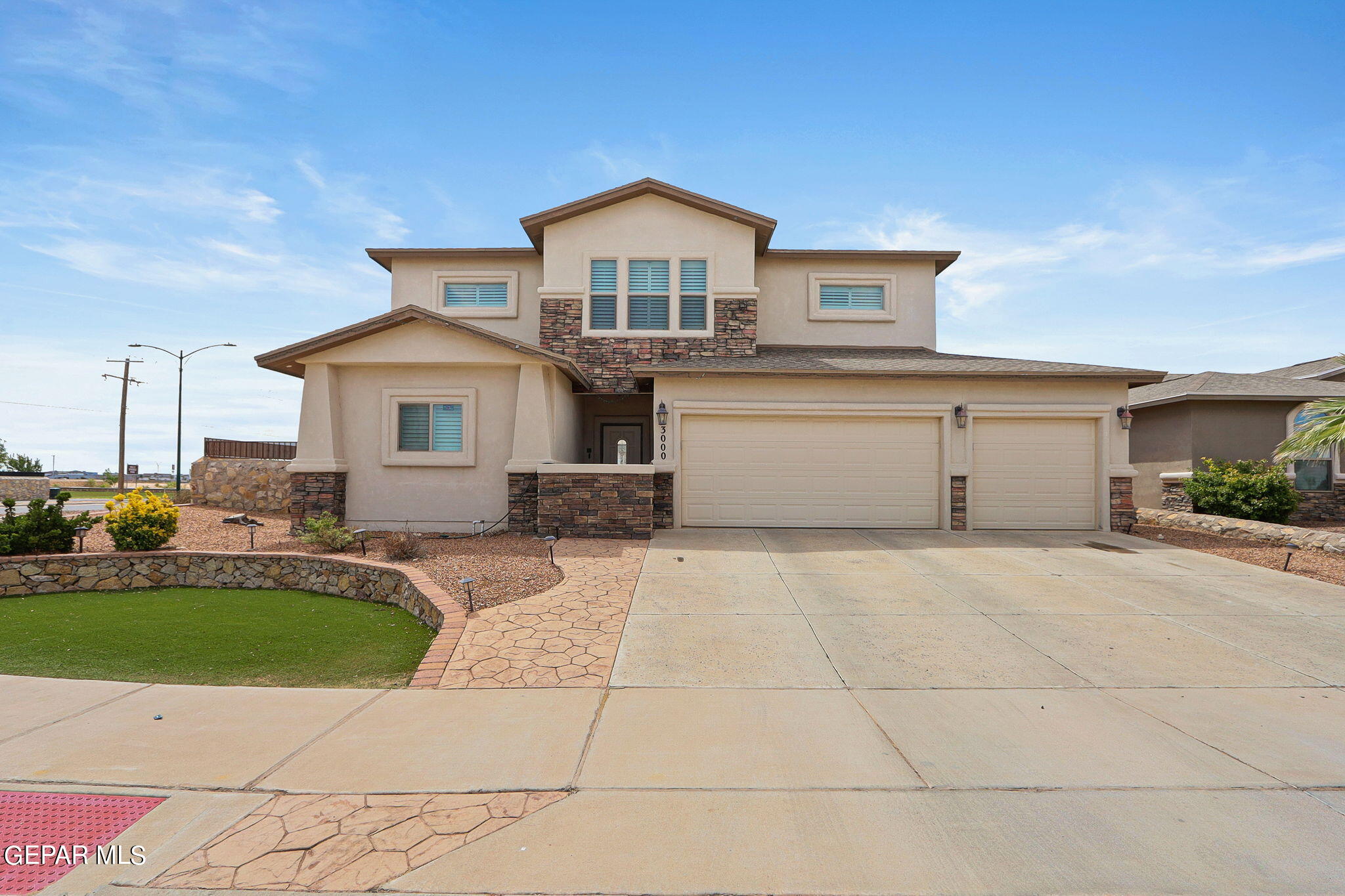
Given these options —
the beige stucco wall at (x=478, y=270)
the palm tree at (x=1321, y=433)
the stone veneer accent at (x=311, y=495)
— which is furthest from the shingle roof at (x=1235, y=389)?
the stone veneer accent at (x=311, y=495)

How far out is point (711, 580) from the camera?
822cm

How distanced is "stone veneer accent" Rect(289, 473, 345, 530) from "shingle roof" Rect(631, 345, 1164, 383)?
253 inches

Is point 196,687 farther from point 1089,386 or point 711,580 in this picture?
point 1089,386

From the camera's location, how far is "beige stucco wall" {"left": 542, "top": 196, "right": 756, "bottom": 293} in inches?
591

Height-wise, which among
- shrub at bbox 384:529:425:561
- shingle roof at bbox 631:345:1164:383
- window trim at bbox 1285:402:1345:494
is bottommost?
shrub at bbox 384:529:425:561

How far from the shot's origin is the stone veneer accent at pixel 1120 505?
42.2 ft

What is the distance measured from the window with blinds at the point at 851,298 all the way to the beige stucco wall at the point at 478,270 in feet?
25.0

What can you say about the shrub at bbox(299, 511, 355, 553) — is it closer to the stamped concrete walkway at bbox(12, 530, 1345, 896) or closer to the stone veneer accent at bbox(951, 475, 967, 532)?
the stamped concrete walkway at bbox(12, 530, 1345, 896)

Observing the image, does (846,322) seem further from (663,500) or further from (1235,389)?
(1235,389)

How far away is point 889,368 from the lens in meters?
12.7

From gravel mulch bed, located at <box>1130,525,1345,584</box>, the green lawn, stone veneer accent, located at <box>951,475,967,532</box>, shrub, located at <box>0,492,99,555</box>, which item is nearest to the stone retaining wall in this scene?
gravel mulch bed, located at <box>1130,525,1345,584</box>

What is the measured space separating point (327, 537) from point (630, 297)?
849 centimetres

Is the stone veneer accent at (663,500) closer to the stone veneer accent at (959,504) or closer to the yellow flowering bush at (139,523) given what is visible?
the stone veneer accent at (959,504)

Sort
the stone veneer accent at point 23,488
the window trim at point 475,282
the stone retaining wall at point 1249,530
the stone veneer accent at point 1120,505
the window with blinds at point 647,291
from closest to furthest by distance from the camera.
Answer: the stone retaining wall at point 1249,530
the stone veneer accent at point 1120,505
the window with blinds at point 647,291
the window trim at point 475,282
the stone veneer accent at point 23,488
